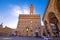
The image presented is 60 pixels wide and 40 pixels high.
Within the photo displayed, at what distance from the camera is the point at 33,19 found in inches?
2201

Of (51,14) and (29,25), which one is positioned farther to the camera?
(29,25)

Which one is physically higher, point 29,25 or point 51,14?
point 51,14

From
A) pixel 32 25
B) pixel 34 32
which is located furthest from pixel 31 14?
pixel 34 32

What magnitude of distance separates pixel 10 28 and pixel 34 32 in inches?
603

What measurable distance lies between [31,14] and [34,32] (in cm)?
1242

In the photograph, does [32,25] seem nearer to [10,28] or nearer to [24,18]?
[24,18]

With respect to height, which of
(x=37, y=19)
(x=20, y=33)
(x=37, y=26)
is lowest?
(x=20, y=33)

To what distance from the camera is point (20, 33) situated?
5062cm

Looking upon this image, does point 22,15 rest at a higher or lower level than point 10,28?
higher

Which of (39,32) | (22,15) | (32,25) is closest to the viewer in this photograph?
(39,32)

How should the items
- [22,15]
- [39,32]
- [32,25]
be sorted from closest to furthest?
[39,32], [32,25], [22,15]

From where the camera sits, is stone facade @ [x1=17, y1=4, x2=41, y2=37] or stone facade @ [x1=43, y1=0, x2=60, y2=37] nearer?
stone facade @ [x1=43, y1=0, x2=60, y2=37]

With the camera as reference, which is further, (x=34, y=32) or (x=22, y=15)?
(x=22, y=15)

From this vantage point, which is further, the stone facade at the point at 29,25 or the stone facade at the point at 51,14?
the stone facade at the point at 29,25
